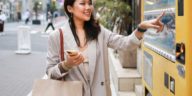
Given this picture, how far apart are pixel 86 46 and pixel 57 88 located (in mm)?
407

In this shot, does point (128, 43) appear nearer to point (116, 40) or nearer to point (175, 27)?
point (116, 40)

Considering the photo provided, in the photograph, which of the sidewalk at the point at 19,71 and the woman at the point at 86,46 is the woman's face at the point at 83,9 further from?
the sidewalk at the point at 19,71

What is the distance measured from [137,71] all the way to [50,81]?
4831 mm

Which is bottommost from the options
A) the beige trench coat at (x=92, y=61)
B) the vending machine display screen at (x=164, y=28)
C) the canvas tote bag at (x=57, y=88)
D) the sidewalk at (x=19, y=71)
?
the sidewalk at (x=19, y=71)

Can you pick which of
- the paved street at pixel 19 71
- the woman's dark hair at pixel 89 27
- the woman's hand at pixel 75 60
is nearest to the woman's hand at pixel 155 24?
the woman's dark hair at pixel 89 27

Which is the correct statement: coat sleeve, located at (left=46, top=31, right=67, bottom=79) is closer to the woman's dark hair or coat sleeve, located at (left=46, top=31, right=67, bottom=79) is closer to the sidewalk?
the woman's dark hair

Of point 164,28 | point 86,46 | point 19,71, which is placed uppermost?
point 164,28

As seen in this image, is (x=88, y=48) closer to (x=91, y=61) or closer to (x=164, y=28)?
(x=91, y=61)

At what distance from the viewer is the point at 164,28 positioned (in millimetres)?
2990

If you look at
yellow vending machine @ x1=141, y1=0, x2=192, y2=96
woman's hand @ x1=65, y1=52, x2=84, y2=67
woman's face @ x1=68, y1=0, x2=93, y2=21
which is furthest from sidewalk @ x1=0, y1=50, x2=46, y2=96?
woman's hand @ x1=65, y1=52, x2=84, y2=67

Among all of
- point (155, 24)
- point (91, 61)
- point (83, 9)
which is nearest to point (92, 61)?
point (91, 61)

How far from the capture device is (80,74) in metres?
3.14

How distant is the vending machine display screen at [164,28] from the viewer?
109 inches

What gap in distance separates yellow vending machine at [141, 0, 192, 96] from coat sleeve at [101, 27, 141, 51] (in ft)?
0.70
